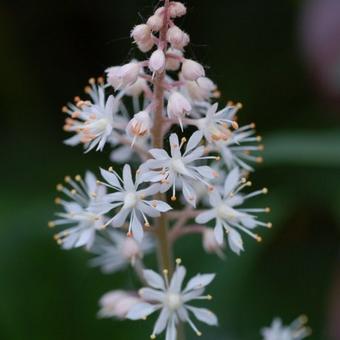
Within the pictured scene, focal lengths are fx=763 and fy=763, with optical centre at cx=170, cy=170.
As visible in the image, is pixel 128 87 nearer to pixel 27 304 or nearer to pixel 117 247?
pixel 117 247

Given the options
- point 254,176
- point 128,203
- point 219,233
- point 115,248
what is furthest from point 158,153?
point 254,176

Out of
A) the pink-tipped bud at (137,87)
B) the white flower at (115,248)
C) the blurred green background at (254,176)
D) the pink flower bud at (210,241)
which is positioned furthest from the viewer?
the blurred green background at (254,176)

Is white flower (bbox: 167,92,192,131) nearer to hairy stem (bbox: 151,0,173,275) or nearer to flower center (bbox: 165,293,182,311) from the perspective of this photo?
hairy stem (bbox: 151,0,173,275)

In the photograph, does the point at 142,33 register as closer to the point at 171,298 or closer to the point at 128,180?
the point at 128,180

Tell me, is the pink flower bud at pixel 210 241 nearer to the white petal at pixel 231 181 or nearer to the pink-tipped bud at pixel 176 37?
the white petal at pixel 231 181

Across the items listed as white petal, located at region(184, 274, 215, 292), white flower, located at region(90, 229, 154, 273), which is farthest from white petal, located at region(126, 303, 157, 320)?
white flower, located at region(90, 229, 154, 273)

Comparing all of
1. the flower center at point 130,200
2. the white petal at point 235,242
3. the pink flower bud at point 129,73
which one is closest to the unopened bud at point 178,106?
the pink flower bud at point 129,73
